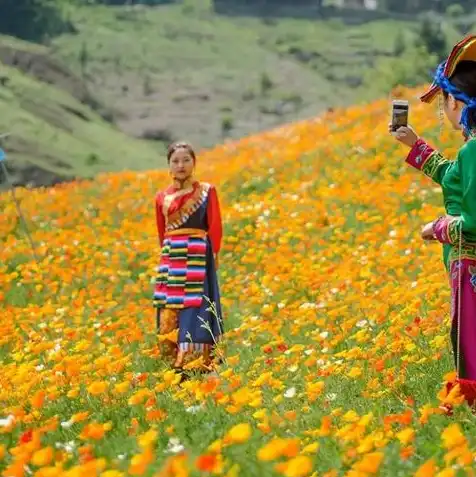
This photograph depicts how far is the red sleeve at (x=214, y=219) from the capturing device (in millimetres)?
6609

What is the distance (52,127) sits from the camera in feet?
90.4

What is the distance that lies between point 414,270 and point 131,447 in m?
4.70

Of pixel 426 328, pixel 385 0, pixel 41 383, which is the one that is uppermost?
pixel 385 0

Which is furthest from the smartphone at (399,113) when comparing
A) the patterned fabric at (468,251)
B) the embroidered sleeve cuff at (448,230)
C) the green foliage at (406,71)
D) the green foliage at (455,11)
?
the green foliage at (455,11)

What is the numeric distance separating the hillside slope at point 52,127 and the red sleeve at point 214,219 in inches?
574

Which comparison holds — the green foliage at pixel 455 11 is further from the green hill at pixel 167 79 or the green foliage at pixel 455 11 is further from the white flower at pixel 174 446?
the white flower at pixel 174 446

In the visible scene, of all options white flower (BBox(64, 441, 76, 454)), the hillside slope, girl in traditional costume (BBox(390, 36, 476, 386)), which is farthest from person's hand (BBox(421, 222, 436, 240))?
the hillside slope

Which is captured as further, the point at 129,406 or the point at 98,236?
the point at 98,236

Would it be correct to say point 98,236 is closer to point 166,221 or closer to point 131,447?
point 166,221

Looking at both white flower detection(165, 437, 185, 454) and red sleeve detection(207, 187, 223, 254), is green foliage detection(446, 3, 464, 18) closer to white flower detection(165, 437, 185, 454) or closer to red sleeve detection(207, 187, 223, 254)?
red sleeve detection(207, 187, 223, 254)

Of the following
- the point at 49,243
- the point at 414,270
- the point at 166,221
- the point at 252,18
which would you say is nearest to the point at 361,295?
the point at 414,270

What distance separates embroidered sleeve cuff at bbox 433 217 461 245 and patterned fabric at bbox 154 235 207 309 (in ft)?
9.92

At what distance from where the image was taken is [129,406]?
439 centimetres

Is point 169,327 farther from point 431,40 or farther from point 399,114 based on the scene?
point 431,40
